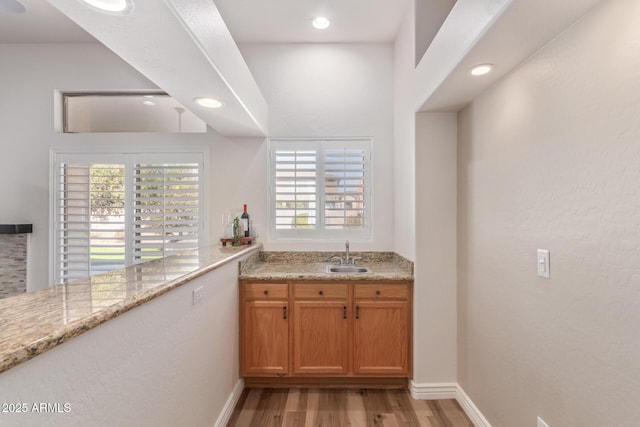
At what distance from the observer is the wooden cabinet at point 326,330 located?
2.43m

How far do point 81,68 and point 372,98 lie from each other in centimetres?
298

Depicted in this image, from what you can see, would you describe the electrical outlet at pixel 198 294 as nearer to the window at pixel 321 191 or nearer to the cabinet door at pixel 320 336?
the cabinet door at pixel 320 336

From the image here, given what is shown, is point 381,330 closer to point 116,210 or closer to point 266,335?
point 266,335

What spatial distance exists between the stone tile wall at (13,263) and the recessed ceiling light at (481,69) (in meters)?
4.10

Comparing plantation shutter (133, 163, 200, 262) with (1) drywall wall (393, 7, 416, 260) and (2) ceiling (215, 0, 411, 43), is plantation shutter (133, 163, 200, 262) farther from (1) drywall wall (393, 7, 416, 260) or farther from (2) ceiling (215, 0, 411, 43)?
Result: (1) drywall wall (393, 7, 416, 260)

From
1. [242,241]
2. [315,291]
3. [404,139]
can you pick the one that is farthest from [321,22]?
[315,291]

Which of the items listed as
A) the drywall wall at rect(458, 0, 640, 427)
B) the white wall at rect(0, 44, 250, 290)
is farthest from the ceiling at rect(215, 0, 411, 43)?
the drywall wall at rect(458, 0, 640, 427)

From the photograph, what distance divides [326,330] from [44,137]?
11.0 ft

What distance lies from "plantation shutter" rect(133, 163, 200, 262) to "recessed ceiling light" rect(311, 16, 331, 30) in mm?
1757

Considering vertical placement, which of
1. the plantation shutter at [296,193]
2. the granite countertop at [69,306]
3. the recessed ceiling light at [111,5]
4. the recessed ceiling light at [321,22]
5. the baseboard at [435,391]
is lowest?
the baseboard at [435,391]

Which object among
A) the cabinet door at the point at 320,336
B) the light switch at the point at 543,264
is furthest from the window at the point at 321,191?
the light switch at the point at 543,264

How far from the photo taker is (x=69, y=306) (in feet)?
2.94

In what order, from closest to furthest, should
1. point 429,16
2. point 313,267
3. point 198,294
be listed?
point 198,294 < point 429,16 < point 313,267

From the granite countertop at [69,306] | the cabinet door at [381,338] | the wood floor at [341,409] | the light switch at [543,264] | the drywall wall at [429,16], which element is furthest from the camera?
the cabinet door at [381,338]
